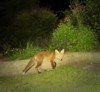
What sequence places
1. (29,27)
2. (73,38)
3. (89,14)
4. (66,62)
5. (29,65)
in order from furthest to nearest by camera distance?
1. (29,27)
2. (89,14)
3. (73,38)
4. (66,62)
5. (29,65)

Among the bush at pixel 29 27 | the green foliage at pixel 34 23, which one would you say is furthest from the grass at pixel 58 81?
the green foliage at pixel 34 23

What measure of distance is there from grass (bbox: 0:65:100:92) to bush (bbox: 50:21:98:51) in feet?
5.46

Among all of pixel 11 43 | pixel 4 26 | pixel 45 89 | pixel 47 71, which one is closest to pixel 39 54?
pixel 47 71

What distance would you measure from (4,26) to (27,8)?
129 centimetres

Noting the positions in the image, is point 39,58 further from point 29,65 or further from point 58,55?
point 58,55

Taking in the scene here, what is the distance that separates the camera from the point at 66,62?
1277 cm

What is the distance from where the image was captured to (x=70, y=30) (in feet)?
48.1

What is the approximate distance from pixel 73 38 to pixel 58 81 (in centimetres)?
363

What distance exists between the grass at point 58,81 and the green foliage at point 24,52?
4.60 feet

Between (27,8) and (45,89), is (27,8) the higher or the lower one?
the higher one

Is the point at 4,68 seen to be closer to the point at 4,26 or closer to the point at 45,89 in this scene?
the point at 45,89

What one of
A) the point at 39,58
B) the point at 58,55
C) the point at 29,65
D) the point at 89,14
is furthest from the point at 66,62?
the point at 89,14

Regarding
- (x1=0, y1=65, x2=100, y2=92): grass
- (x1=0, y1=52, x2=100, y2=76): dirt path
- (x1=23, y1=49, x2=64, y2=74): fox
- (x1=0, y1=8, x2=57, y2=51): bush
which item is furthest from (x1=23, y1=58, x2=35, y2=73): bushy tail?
(x1=0, y1=8, x2=57, y2=51): bush

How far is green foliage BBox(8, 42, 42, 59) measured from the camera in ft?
43.5
